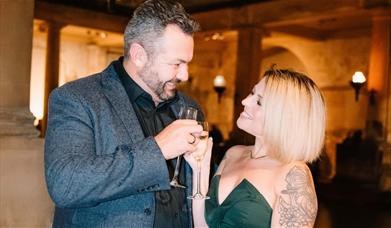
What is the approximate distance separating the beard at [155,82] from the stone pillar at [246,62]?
11586mm

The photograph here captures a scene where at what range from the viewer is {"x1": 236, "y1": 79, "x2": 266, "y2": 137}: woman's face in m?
2.51

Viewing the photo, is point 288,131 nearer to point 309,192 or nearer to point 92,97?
point 309,192

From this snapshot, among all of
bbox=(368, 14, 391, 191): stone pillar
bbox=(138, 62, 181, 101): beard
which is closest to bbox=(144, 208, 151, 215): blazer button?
bbox=(138, 62, 181, 101): beard

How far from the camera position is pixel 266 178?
2430 millimetres

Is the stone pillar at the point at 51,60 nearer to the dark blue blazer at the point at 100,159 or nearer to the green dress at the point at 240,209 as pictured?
the green dress at the point at 240,209

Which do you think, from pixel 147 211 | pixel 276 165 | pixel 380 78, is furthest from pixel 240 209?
pixel 380 78

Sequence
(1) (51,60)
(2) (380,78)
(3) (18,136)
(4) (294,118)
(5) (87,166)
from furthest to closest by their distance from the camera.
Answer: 1. (1) (51,60)
2. (2) (380,78)
3. (3) (18,136)
4. (4) (294,118)
5. (5) (87,166)

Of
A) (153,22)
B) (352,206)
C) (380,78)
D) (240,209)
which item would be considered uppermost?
(380,78)

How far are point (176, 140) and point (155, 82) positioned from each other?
34 cm

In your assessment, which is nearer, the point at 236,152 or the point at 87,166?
the point at 87,166

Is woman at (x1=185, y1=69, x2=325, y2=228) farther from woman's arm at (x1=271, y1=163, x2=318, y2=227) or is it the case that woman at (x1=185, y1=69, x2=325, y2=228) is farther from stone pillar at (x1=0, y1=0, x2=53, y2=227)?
stone pillar at (x1=0, y1=0, x2=53, y2=227)

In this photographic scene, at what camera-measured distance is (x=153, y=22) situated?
201cm

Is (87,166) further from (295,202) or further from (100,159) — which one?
(295,202)

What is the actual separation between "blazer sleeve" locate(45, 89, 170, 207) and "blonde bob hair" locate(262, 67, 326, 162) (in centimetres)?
76
